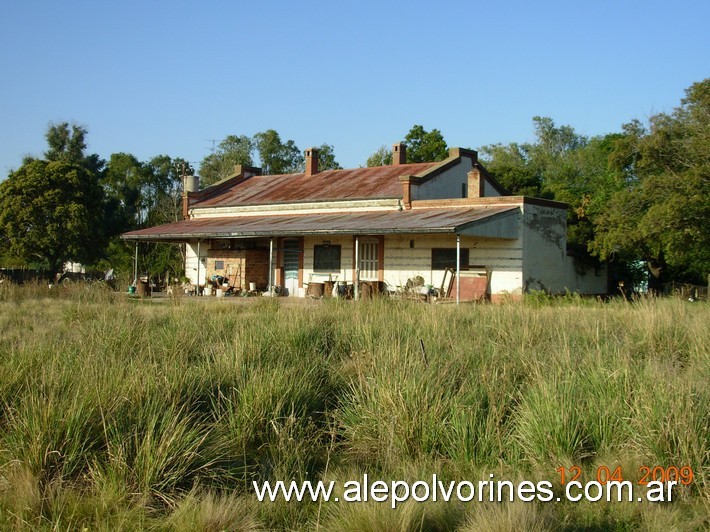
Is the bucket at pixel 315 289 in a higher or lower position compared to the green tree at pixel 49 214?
lower

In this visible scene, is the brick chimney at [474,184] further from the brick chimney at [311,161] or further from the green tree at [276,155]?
the green tree at [276,155]

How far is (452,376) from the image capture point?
7770 millimetres

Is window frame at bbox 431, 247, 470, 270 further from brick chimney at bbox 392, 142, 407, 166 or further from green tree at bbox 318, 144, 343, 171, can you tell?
green tree at bbox 318, 144, 343, 171

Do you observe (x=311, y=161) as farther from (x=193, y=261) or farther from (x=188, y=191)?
(x=193, y=261)

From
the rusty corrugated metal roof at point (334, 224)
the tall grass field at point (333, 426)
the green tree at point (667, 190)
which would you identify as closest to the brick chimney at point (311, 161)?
the rusty corrugated metal roof at point (334, 224)

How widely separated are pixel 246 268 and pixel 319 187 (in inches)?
186

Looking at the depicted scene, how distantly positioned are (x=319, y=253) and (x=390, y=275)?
11.3ft

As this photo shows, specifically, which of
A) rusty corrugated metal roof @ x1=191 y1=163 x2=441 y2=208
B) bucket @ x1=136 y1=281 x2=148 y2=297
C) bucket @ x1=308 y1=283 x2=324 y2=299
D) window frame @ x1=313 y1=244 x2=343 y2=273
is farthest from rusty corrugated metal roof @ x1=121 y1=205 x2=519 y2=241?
bucket @ x1=136 y1=281 x2=148 y2=297

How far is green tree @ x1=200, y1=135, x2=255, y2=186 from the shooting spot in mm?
59531

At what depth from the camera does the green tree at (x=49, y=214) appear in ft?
127
